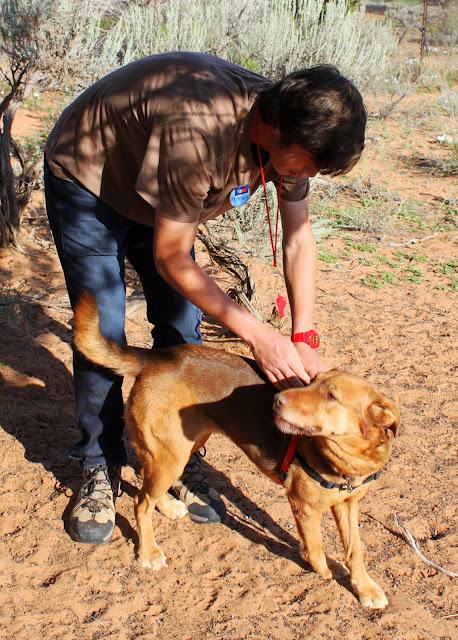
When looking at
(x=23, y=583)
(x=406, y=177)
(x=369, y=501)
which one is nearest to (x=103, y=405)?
(x=23, y=583)

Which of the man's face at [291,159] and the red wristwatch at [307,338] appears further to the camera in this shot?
the red wristwatch at [307,338]

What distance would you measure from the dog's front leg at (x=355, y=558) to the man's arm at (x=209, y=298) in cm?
74

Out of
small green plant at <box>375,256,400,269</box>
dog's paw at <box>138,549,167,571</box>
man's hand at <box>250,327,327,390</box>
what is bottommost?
dog's paw at <box>138,549,167,571</box>

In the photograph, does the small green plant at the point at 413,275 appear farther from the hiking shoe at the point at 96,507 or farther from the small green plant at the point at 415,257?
the hiking shoe at the point at 96,507

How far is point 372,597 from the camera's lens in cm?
266

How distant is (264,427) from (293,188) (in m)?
1.12

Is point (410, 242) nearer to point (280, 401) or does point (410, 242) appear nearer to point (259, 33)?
point (280, 401)

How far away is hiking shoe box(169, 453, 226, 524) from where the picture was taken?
312cm

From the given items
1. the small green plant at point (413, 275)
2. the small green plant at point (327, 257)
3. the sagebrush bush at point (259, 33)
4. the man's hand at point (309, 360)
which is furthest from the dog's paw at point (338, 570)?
the sagebrush bush at point (259, 33)

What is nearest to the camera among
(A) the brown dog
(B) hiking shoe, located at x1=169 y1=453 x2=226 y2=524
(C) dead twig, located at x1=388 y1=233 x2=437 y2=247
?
(A) the brown dog

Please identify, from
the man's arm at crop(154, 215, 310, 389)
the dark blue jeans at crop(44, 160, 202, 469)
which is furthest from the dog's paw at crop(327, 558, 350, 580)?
the dark blue jeans at crop(44, 160, 202, 469)

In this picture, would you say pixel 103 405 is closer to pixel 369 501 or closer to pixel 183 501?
pixel 183 501

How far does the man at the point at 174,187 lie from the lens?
7.14ft

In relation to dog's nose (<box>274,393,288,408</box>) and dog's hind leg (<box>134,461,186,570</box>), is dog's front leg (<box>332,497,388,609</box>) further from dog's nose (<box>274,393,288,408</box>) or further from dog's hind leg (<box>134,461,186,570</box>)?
dog's hind leg (<box>134,461,186,570</box>)
